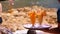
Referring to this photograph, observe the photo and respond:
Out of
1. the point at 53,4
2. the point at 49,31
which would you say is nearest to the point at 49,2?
the point at 53,4

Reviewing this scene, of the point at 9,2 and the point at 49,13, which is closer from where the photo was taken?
the point at 9,2

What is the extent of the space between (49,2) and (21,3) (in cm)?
60

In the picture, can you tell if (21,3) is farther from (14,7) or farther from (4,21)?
(4,21)

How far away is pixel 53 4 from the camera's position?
389 cm

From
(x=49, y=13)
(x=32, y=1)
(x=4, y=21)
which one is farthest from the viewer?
(x=49, y=13)

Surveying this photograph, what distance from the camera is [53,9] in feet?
13.5

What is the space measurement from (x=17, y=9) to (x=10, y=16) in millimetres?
339

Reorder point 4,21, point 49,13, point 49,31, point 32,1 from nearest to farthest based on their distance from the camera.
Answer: point 49,31
point 4,21
point 32,1
point 49,13

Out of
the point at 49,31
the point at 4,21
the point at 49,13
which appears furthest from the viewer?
the point at 49,13

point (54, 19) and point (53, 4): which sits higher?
point (53, 4)

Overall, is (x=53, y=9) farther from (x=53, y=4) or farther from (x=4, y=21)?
(x=4, y=21)

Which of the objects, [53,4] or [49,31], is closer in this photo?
[49,31]

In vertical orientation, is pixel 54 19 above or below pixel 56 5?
below

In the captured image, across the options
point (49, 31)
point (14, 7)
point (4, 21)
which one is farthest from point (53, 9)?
point (49, 31)
